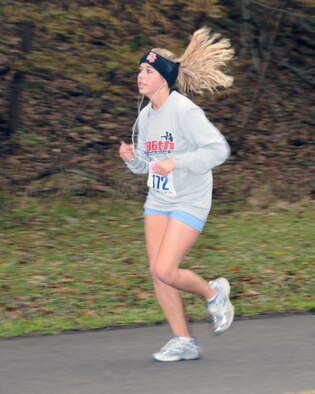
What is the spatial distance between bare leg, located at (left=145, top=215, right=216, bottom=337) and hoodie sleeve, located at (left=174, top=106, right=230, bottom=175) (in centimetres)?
37

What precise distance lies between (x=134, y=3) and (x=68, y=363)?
6502 millimetres

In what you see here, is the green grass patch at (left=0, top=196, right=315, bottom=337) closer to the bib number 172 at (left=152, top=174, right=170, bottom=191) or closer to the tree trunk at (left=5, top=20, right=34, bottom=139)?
the bib number 172 at (left=152, top=174, right=170, bottom=191)

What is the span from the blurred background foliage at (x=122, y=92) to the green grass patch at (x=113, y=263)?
3.15 feet

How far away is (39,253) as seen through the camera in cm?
982

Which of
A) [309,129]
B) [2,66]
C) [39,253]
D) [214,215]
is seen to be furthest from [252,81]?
[39,253]

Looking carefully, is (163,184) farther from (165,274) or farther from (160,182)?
(165,274)

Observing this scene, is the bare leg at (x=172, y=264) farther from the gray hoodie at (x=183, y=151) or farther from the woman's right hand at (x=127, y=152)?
the woman's right hand at (x=127, y=152)

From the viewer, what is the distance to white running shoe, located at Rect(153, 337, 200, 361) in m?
6.17

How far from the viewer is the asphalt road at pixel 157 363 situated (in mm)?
5652

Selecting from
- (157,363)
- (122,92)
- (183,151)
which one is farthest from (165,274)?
(122,92)

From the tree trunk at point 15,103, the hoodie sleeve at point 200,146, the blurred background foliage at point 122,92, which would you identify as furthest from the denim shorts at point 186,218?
the tree trunk at point 15,103

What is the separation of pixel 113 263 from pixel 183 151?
344 centimetres

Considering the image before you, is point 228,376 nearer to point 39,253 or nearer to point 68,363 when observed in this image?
point 68,363

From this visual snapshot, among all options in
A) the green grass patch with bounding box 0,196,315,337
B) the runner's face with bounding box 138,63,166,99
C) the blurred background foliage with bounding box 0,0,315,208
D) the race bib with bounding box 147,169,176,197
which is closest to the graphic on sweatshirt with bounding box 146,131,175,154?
the race bib with bounding box 147,169,176,197
